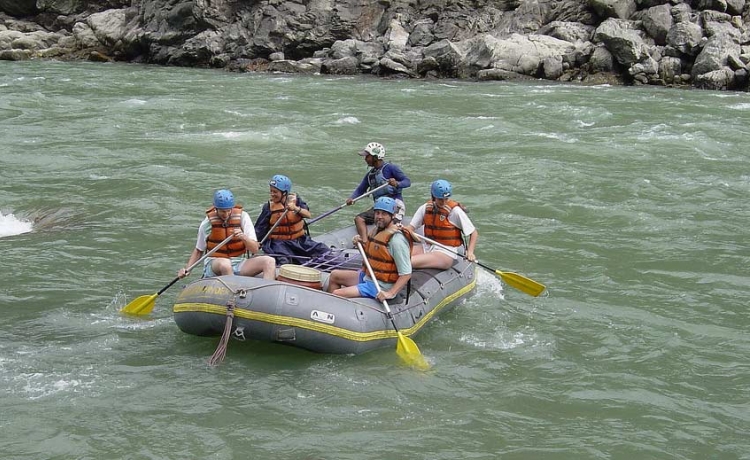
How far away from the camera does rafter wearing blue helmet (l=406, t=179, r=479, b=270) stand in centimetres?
851

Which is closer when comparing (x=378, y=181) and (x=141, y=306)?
(x=141, y=306)

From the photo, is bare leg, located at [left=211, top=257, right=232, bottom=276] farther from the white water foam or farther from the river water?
the white water foam

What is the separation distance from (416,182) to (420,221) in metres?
5.26

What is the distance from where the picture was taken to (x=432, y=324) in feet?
26.8

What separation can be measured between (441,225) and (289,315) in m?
2.24

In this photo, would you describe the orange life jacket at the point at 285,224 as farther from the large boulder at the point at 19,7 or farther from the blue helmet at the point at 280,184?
the large boulder at the point at 19,7

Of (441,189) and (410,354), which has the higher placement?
(441,189)

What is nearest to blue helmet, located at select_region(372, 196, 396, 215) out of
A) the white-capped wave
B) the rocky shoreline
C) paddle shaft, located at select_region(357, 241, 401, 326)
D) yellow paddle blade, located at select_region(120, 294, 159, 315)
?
paddle shaft, located at select_region(357, 241, 401, 326)

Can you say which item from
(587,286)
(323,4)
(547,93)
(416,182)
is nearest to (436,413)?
(587,286)

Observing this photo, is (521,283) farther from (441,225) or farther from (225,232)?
(225,232)

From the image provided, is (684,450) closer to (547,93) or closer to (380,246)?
(380,246)

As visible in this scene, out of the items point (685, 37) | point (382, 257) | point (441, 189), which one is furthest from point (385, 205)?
point (685, 37)

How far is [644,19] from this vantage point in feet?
→ 90.1

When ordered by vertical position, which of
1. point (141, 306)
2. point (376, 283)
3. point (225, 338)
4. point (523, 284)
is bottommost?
point (141, 306)
